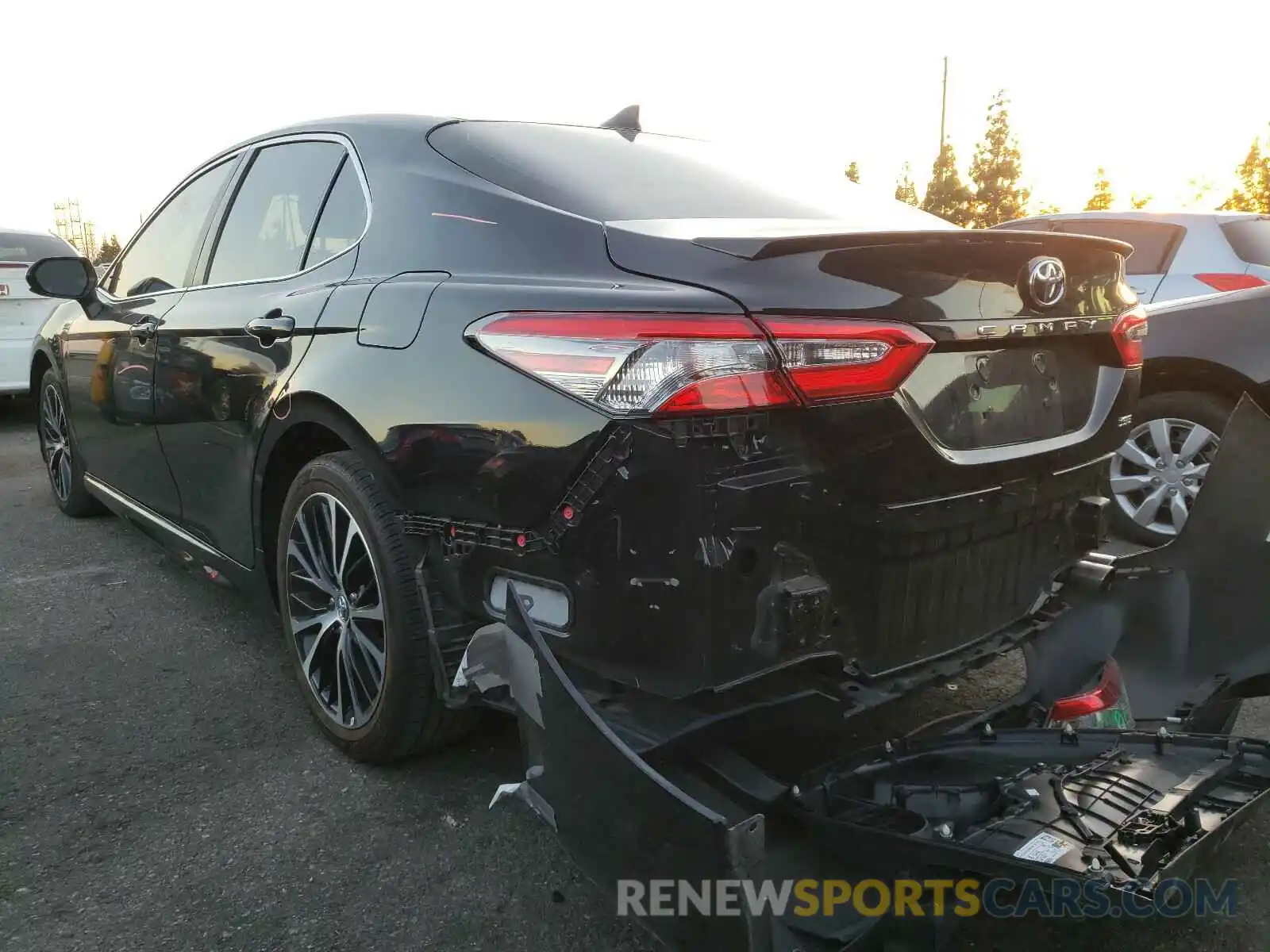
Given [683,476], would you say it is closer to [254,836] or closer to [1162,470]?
[254,836]

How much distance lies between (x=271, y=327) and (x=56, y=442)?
139 inches

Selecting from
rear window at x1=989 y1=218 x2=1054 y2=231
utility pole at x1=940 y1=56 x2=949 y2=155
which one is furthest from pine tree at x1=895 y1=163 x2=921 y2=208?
rear window at x1=989 y1=218 x2=1054 y2=231

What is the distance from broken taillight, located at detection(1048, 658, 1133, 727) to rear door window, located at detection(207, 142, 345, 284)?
95.1 inches

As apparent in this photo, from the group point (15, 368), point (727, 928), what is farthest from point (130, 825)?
point (15, 368)

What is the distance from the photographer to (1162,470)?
4449mm

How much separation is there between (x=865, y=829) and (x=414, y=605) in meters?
1.17

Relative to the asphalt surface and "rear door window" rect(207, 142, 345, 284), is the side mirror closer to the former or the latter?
"rear door window" rect(207, 142, 345, 284)

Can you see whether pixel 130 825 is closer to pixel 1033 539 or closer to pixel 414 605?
pixel 414 605

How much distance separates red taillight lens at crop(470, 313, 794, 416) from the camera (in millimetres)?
1693

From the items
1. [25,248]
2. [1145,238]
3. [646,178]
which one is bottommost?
[25,248]

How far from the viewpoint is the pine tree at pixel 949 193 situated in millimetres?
29359

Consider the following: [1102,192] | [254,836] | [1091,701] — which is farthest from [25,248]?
[1102,192]

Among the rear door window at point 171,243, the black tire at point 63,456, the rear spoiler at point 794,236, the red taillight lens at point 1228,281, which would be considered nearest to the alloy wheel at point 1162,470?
the red taillight lens at point 1228,281

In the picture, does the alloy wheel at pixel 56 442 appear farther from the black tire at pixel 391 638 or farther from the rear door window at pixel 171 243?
the black tire at pixel 391 638
